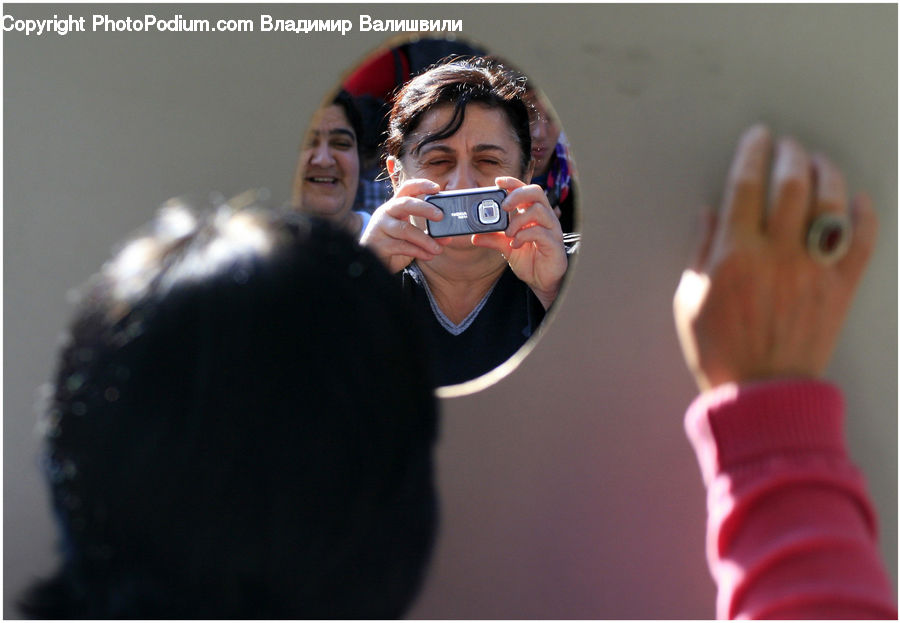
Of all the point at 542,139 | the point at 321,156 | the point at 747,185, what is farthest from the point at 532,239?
the point at 542,139

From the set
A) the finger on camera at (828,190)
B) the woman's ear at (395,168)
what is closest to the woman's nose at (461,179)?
the woman's ear at (395,168)

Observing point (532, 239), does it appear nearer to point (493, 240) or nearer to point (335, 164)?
point (493, 240)

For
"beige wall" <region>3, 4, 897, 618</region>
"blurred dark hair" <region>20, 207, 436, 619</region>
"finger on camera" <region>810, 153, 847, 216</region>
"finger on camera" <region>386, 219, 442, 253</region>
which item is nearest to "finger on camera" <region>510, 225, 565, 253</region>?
"finger on camera" <region>386, 219, 442, 253</region>

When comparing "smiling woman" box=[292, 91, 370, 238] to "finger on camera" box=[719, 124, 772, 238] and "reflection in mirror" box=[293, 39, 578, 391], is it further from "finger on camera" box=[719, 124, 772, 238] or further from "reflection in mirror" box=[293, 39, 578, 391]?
"finger on camera" box=[719, 124, 772, 238]

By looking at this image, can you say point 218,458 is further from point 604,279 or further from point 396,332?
point 604,279

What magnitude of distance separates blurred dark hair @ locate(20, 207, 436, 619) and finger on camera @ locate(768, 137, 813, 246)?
0.29 m

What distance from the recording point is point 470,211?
104 cm

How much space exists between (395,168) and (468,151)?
17 cm

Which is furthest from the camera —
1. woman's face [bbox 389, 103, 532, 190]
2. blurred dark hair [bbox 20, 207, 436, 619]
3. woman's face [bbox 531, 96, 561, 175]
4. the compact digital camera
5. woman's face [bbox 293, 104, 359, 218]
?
woman's face [bbox 531, 96, 561, 175]

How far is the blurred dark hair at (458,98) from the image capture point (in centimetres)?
140

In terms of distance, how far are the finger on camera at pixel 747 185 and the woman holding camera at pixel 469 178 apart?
0.52 m

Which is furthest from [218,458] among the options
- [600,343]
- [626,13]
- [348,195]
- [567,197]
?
[567,197]

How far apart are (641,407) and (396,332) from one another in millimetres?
314

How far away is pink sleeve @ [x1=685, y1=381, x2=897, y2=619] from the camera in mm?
539
